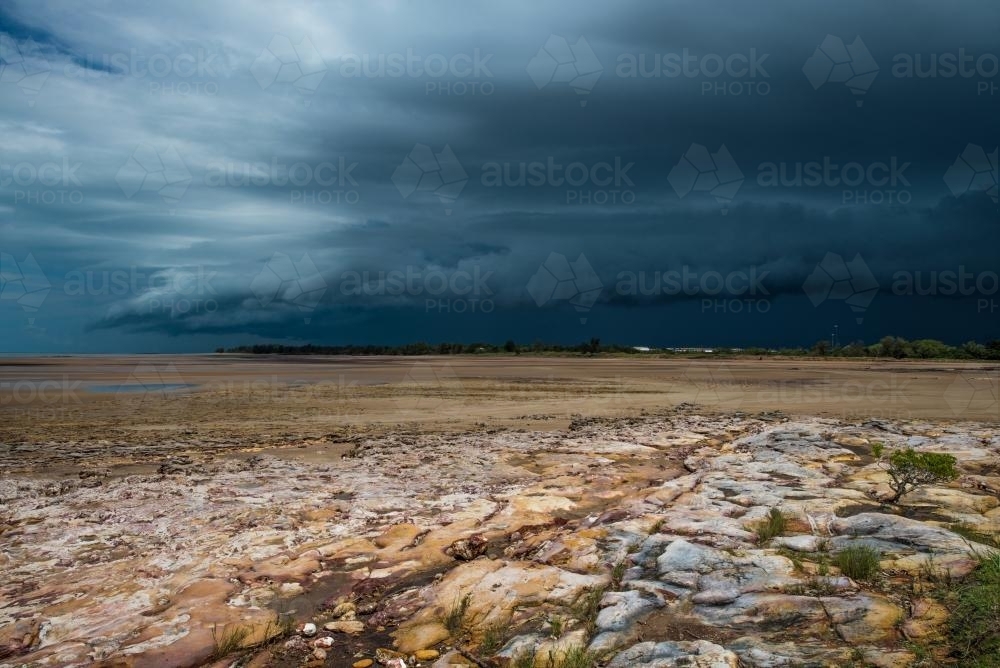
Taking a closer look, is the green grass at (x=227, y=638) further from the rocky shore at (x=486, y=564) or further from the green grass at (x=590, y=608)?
the green grass at (x=590, y=608)

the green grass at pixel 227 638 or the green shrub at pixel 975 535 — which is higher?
the green shrub at pixel 975 535

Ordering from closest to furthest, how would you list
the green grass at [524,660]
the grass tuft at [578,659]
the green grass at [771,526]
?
the grass tuft at [578,659], the green grass at [524,660], the green grass at [771,526]

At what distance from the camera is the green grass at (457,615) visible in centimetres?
456

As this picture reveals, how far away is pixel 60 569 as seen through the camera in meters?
5.84

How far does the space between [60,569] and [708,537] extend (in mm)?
6186

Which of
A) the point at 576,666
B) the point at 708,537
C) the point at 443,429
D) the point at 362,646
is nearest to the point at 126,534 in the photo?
the point at 362,646

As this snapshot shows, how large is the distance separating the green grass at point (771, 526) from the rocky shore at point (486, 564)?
69 millimetres

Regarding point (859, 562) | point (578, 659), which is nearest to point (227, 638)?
point (578, 659)

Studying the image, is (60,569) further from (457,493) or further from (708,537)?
(708,537)

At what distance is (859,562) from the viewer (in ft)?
15.7

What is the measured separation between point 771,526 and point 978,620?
7.81ft

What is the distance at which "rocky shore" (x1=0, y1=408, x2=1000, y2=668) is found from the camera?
4145mm

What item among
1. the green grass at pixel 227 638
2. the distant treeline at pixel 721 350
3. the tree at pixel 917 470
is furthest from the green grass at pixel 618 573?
the distant treeline at pixel 721 350

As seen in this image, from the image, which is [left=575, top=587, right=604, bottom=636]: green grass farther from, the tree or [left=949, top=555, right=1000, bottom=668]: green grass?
the tree
